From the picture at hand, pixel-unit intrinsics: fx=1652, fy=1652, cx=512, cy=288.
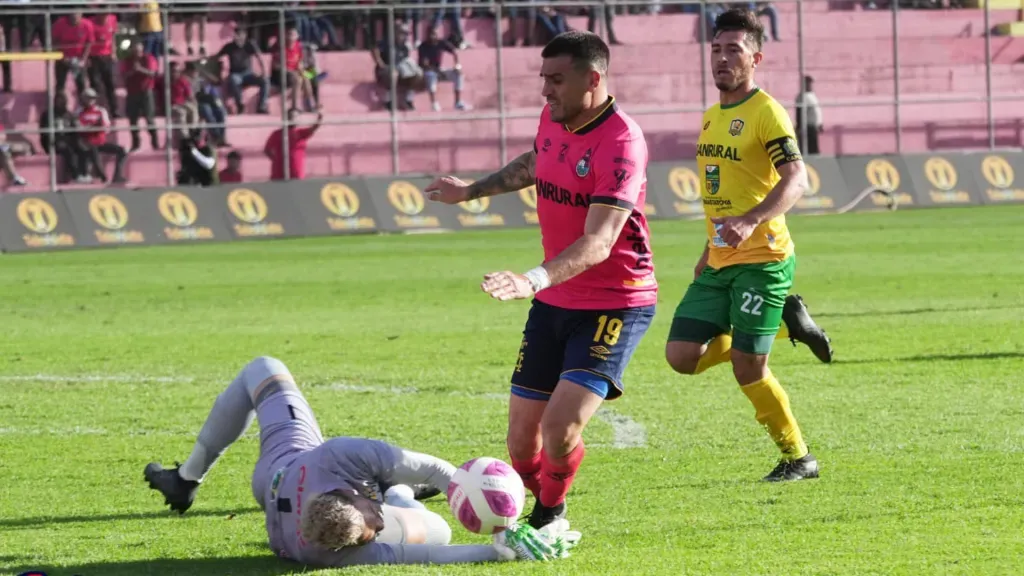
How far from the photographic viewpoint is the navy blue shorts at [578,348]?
22.1 ft

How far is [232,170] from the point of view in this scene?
88.5 ft

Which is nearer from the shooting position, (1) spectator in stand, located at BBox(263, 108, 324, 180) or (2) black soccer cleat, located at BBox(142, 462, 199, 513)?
(2) black soccer cleat, located at BBox(142, 462, 199, 513)

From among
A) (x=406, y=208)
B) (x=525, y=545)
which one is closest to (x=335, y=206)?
(x=406, y=208)

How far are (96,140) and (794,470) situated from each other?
2058cm

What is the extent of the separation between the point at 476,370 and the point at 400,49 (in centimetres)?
1928

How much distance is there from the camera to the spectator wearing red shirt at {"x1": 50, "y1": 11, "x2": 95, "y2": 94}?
26.6 meters

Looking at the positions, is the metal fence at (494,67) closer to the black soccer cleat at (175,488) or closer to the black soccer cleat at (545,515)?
the black soccer cleat at (175,488)

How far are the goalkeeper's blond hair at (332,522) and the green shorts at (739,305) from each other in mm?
2682

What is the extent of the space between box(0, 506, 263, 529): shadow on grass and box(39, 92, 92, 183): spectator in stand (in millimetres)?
19434

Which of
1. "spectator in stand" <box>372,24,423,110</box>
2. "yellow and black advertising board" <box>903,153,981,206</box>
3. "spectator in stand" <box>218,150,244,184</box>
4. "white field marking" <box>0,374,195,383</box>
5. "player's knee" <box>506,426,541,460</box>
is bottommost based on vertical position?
"yellow and black advertising board" <box>903,153,981,206</box>

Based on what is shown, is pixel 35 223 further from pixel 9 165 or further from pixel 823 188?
pixel 823 188

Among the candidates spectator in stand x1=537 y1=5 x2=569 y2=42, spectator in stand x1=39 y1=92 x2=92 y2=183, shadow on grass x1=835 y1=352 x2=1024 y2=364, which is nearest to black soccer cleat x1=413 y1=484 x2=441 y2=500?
shadow on grass x1=835 y1=352 x2=1024 y2=364

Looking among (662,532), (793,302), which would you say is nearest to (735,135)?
(793,302)

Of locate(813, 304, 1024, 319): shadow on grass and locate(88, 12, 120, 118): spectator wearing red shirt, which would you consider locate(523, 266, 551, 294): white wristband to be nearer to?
locate(813, 304, 1024, 319): shadow on grass
